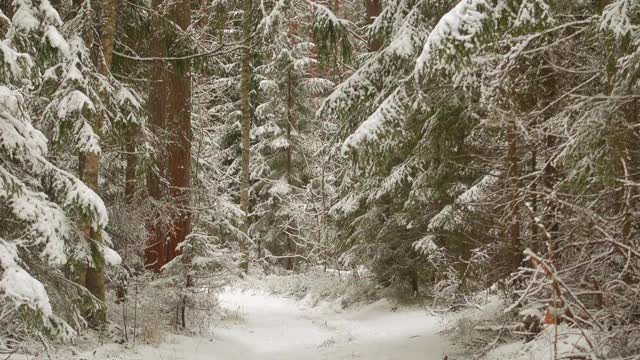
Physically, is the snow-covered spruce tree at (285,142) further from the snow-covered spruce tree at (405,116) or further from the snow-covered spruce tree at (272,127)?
the snow-covered spruce tree at (405,116)

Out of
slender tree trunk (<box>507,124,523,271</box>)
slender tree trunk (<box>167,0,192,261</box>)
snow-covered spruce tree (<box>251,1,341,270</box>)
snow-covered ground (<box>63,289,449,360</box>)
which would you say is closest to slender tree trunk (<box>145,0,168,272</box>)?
slender tree trunk (<box>167,0,192,261</box>)

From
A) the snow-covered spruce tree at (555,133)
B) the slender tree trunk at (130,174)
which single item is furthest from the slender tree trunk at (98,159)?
the snow-covered spruce tree at (555,133)

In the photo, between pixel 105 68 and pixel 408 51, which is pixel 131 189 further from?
pixel 408 51

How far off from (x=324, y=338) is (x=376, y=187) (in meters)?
3.68

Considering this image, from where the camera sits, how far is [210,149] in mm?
20984

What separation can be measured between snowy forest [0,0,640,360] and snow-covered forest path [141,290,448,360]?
0.07m

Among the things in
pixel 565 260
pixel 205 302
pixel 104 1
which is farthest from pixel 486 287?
pixel 104 1

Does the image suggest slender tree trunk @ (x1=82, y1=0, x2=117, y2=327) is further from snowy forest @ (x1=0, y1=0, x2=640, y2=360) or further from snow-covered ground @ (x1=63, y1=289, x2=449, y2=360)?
snow-covered ground @ (x1=63, y1=289, x2=449, y2=360)

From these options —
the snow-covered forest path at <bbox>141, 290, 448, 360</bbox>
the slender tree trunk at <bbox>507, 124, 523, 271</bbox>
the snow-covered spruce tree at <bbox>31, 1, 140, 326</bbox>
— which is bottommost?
the snow-covered forest path at <bbox>141, 290, 448, 360</bbox>

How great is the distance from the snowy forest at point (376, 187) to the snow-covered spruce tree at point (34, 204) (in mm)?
25

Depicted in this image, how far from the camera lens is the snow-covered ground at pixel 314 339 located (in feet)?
27.6

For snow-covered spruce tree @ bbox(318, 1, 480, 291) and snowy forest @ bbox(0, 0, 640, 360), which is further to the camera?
snow-covered spruce tree @ bbox(318, 1, 480, 291)

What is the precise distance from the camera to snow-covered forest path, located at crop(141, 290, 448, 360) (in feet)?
28.7

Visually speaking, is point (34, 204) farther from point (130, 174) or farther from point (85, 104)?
point (130, 174)
